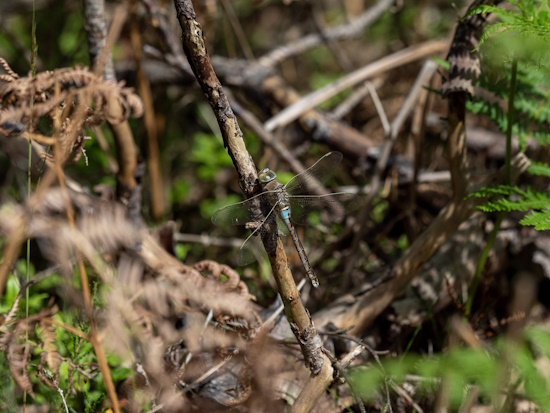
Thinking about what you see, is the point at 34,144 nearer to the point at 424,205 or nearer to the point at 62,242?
the point at 62,242

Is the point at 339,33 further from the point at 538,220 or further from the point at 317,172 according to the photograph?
the point at 538,220

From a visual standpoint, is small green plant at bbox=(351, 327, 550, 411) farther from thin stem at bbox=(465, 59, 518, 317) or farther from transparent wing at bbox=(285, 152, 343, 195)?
transparent wing at bbox=(285, 152, 343, 195)

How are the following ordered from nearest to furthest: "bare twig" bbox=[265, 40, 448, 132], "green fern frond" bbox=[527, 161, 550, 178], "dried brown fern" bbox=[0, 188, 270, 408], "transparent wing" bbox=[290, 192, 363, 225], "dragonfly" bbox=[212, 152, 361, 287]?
"dragonfly" bbox=[212, 152, 361, 287] < "dried brown fern" bbox=[0, 188, 270, 408] < "green fern frond" bbox=[527, 161, 550, 178] < "transparent wing" bbox=[290, 192, 363, 225] < "bare twig" bbox=[265, 40, 448, 132]

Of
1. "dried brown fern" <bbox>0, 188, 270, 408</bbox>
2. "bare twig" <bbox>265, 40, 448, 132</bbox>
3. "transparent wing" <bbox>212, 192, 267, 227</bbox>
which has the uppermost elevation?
"bare twig" <bbox>265, 40, 448, 132</bbox>

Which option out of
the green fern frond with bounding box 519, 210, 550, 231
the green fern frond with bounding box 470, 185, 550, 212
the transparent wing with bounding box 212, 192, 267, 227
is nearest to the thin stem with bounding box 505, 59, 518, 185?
the green fern frond with bounding box 470, 185, 550, 212

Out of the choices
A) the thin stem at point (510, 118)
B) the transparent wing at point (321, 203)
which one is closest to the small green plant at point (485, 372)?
the thin stem at point (510, 118)

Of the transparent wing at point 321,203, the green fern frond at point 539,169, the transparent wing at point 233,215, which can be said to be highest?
the green fern frond at point 539,169

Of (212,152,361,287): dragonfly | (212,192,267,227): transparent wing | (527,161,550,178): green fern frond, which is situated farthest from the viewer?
(527,161,550,178): green fern frond

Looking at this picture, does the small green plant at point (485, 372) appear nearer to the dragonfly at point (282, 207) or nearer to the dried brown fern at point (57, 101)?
the dragonfly at point (282, 207)
